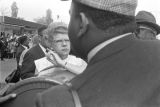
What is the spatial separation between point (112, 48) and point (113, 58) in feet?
0.13

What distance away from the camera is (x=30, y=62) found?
572 centimetres

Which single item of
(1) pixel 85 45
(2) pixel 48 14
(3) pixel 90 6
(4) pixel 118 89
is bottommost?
(2) pixel 48 14

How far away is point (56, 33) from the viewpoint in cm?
408

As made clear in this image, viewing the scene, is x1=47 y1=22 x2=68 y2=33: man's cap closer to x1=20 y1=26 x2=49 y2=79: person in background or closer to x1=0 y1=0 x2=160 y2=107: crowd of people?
x1=20 y1=26 x2=49 y2=79: person in background

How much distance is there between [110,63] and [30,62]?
434cm

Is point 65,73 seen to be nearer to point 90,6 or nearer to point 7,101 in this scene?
point 7,101

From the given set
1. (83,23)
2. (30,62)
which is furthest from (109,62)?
(30,62)

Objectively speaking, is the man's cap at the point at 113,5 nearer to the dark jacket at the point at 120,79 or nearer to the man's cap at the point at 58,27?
the dark jacket at the point at 120,79

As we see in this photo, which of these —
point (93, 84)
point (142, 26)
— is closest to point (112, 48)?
point (93, 84)

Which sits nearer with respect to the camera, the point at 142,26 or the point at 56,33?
the point at 56,33

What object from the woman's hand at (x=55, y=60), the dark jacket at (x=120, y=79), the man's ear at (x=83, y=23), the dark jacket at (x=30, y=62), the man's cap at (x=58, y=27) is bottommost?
the dark jacket at (x=30, y=62)

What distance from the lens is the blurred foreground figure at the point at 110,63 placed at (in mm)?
1419

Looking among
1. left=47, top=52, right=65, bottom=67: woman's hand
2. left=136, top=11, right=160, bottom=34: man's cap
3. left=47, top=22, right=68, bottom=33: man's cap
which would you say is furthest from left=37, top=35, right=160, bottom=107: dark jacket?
left=136, top=11, right=160, bottom=34: man's cap

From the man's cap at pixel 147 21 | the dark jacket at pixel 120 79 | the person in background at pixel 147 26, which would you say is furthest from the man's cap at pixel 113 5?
the man's cap at pixel 147 21
